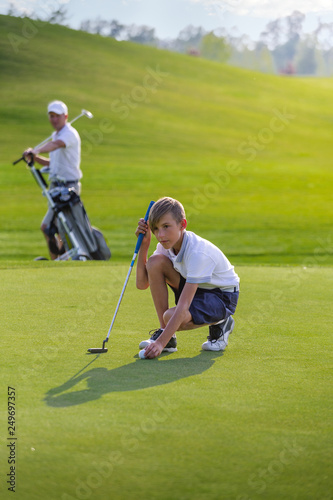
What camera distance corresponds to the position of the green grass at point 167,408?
2.19 m

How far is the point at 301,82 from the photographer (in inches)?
1833

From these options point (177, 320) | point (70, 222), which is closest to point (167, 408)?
point (177, 320)

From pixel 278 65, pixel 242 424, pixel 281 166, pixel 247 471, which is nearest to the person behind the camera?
pixel 247 471

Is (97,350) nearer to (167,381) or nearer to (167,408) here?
(167,381)

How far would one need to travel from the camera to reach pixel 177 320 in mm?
3711

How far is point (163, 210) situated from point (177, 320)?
0.56 meters

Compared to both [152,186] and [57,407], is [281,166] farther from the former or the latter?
[57,407]

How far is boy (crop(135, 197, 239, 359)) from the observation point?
3.71m

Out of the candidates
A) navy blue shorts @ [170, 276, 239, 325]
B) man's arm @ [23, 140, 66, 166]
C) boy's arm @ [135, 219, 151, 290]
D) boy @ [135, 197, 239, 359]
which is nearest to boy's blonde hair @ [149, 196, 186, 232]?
boy @ [135, 197, 239, 359]

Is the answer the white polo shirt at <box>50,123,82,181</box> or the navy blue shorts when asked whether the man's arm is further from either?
the navy blue shorts

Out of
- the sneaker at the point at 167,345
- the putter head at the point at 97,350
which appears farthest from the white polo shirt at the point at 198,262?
the putter head at the point at 97,350

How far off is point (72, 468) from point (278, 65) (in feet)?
326

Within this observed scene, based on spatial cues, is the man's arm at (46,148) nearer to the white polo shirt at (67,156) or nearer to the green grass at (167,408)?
the white polo shirt at (67,156)

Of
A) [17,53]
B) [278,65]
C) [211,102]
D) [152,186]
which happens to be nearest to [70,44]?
[17,53]
